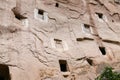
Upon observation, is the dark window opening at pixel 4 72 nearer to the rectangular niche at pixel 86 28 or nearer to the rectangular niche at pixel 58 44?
the rectangular niche at pixel 58 44

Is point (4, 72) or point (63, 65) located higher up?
point (4, 72)

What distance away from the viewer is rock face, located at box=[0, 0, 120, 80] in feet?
31.1

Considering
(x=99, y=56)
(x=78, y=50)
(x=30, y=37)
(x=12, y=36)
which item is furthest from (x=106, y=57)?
(x=12, y=36)

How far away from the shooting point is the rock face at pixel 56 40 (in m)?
9.48

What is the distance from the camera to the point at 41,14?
12211 millimetres

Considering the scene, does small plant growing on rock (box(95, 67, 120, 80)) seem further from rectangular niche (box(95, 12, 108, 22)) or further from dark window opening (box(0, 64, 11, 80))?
rectangular niche (box(95, 12, 108, 22))

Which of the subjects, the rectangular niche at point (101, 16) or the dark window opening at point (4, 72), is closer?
the dark window opening at point (4, 72)

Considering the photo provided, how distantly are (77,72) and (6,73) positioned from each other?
9.70 ft

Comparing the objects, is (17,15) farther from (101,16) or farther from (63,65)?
(101,16)

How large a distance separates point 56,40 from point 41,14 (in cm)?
163

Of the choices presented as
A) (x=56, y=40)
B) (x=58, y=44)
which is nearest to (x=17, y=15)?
(x=56, y=40)

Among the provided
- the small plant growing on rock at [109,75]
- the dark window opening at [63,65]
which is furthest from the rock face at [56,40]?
the small plant growing on rock at [109,75]

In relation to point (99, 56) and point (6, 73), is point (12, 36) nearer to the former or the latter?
point (6, 73)

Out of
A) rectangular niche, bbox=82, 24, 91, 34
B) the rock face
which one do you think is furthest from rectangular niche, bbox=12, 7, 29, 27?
rectangular niche, bbox=82, 24, 91, 34
